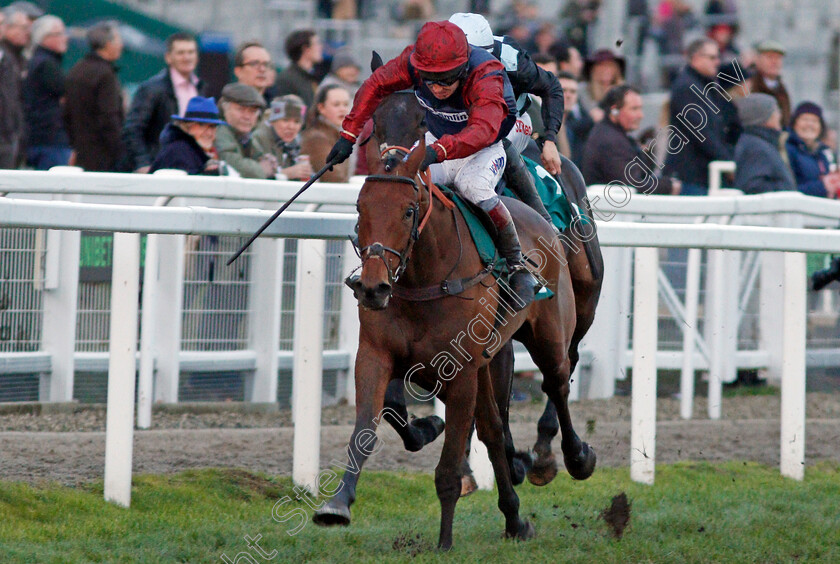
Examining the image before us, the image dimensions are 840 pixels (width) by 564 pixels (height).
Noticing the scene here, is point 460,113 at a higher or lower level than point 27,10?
lower

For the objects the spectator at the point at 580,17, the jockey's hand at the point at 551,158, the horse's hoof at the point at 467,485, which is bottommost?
the horse's hoof at the point at 467,485

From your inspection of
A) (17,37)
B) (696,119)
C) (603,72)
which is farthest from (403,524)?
(603,72)

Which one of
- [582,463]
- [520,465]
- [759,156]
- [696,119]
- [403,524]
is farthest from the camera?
[696,119]

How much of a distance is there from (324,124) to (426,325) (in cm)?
393

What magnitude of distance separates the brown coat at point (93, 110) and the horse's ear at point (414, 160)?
16.1 ft

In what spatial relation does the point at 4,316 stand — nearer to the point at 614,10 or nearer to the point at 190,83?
Answer: the point at 190,83

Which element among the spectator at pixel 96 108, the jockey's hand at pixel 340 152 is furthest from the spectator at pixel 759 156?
the jockey's hand at pixel 340 152

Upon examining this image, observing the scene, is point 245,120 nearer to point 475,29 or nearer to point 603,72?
point 475,29

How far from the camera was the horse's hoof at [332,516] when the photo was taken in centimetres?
436

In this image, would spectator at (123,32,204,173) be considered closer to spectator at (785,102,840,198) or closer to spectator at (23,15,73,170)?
spectator at (23,15,73,170)

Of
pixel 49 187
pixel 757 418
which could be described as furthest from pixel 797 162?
pixel 49 187

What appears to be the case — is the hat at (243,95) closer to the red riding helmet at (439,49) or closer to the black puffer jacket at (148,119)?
the black puffer jacket at (148,119)

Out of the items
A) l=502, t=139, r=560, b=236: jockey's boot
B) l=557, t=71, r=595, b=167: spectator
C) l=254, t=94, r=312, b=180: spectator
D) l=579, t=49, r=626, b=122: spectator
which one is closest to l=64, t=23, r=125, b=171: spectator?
l=254, t=94, r=312, b=180: spectator

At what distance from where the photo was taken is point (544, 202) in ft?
20.3
